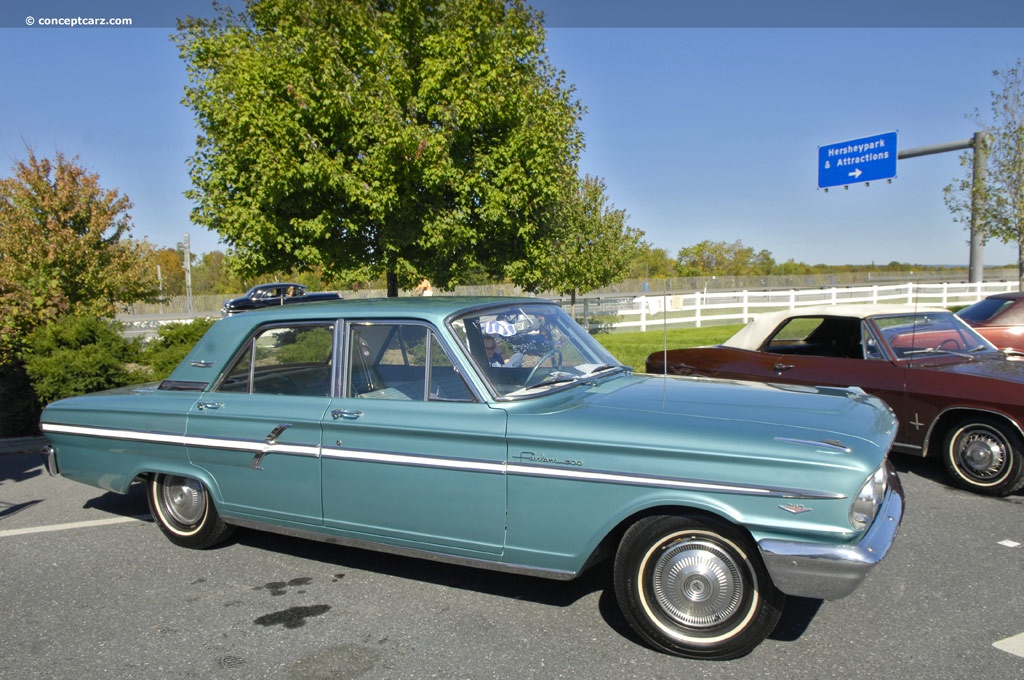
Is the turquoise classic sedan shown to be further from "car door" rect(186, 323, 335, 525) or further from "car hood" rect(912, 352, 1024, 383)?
"car hood" rect(912, 352, 1024, 383)

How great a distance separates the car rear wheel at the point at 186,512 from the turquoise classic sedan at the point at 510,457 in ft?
0.05

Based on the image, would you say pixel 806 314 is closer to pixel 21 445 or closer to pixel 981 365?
pixel 981 365

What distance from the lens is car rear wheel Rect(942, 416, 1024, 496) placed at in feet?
18.2

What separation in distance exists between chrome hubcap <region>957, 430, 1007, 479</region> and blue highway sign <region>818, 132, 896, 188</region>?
15204mm


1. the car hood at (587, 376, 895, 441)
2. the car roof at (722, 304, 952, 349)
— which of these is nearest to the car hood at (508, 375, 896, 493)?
the car hood at (587, 376, 895, 441)

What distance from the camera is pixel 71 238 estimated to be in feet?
54.9

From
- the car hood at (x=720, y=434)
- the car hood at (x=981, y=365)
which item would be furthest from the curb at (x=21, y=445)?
the car hood at (x=981, y=365)

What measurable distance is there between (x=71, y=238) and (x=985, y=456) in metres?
18.2

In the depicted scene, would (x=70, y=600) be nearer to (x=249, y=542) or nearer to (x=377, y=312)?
(x=249, y=542)

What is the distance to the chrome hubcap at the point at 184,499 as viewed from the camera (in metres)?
4.63

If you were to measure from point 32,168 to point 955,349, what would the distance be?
65.3 feet

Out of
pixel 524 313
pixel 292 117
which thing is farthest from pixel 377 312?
pixel 292 117

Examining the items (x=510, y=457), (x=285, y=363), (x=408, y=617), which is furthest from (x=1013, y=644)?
(x=285, y=363)

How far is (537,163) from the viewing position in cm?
1080
